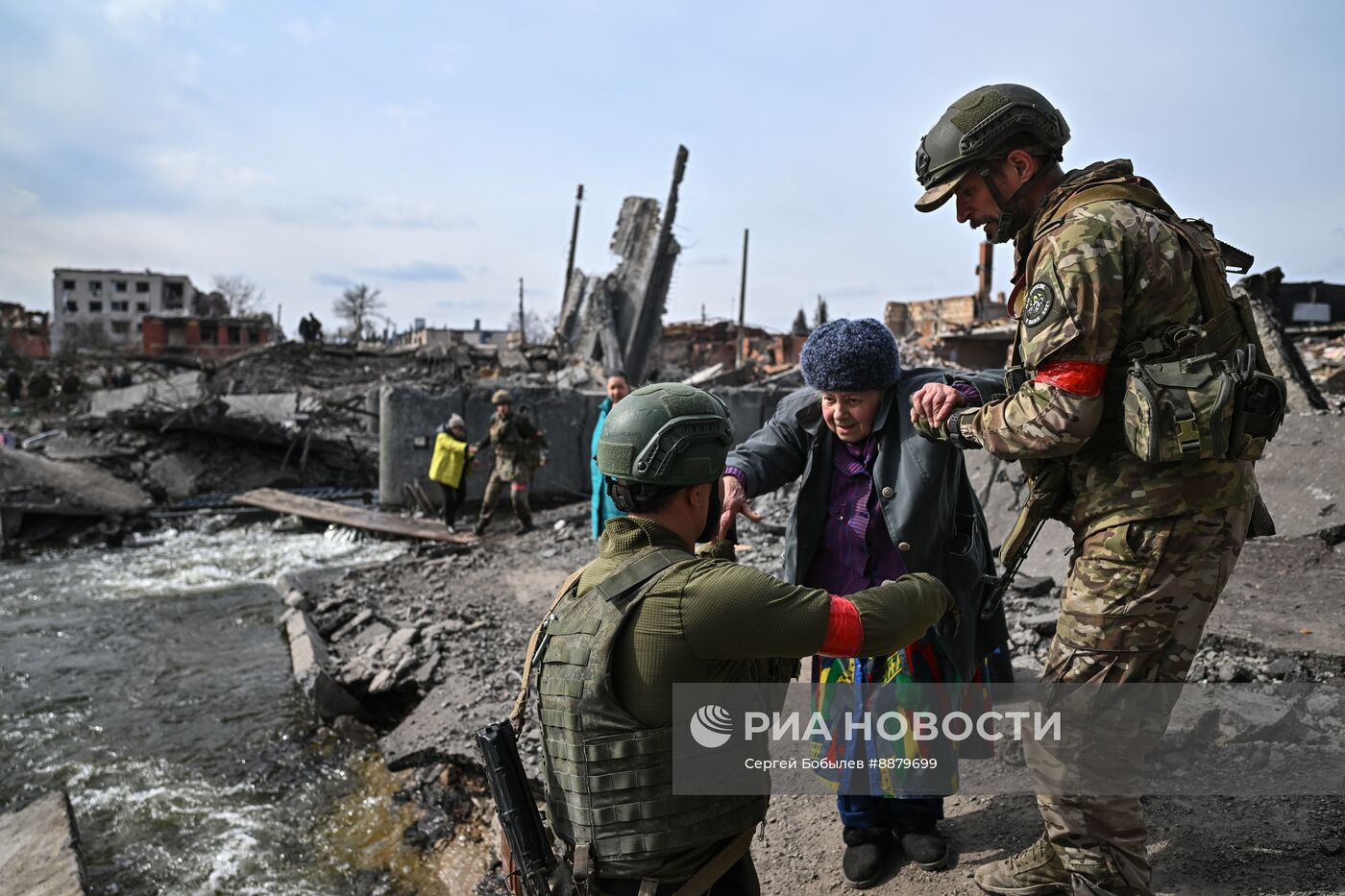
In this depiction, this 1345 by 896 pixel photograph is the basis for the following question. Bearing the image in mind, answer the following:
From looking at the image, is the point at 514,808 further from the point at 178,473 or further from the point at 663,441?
the point at 178,473

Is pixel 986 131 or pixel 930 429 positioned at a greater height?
pixel 986 131

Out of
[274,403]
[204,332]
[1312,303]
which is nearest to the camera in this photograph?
[1312,303]

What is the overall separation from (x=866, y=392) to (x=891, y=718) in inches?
38.3

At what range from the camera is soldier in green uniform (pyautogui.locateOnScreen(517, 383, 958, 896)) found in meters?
1.47

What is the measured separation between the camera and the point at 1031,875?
2.07 m

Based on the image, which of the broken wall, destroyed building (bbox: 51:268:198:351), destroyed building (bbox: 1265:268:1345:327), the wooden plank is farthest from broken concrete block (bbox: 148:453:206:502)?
destroyed building (bbox: 51:268:198:351)

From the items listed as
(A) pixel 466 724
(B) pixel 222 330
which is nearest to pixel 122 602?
(A) pixel 466 724

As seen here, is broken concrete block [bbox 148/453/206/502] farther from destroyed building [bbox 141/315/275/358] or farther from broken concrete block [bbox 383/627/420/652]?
destroyed building [bbox 141/315/275/358]

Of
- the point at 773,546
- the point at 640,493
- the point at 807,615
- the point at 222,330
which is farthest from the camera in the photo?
the point at 222,330

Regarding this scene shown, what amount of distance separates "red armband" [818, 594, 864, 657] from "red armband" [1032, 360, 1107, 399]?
699 mm

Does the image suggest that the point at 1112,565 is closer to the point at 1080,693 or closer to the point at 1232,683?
the point at 1080,693

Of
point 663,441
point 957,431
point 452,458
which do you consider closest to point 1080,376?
point 957,431

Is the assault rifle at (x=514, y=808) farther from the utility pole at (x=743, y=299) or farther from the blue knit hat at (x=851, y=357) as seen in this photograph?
the utility pole at (x=743, y=299)

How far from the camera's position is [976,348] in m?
19.9
